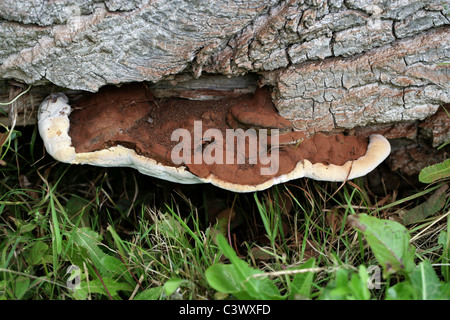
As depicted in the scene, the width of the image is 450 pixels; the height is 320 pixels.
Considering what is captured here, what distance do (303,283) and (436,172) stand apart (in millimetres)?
1152

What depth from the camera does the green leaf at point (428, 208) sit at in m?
2.49

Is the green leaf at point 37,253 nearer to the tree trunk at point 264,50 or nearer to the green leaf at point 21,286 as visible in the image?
the green leaf at point 21,286

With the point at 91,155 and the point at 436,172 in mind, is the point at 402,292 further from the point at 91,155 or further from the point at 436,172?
the point at 91,155

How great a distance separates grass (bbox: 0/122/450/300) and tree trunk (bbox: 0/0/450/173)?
521 mm

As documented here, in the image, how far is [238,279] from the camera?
182cm

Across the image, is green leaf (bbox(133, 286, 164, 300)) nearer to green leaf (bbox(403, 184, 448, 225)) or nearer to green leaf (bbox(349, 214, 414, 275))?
green leaf (bbox(349, 214, 414, 275))

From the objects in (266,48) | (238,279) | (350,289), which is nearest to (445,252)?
(350,289)

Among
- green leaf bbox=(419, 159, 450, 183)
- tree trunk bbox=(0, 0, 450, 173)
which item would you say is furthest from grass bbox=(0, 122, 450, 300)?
tree trunk bbox=(0, 0, 450, 173)

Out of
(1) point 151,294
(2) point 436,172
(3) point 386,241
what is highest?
(2) point 436,172

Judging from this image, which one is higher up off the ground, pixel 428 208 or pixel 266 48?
pixel 266 48

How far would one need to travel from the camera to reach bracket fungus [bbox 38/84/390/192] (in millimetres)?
2344
